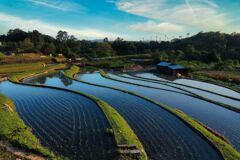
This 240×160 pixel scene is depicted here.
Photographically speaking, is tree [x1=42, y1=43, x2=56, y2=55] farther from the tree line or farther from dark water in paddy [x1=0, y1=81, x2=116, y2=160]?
dark water in paddy [x1=0, y1=81, x2=116, y2=160]

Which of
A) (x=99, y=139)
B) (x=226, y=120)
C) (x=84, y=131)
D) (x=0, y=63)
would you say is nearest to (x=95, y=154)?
(x=99, y=139)

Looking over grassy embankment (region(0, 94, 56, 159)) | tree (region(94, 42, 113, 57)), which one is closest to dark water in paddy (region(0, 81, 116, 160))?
grassy embankment (region(0, 94, 56, 159))

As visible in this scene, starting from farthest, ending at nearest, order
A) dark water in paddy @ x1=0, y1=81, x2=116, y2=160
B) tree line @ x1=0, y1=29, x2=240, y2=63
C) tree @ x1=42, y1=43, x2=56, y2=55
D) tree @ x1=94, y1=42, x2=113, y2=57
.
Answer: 1. tree @ x1=94, y1=42, x2=113, y2=57
2. tree @ x1=42, y1=43, x2=56, y2=55
3. tree line @ x1=0, y1=29, x2=240, y2=63
4. dark water in paddy @ x1=0, y1=81, x2=116, y2=160

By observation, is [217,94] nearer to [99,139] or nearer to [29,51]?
[99,139]

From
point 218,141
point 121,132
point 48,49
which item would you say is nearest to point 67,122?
point 121,132

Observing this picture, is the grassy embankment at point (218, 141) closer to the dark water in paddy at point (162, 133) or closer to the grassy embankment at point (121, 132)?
the dark water in paddy at point (162, 133)

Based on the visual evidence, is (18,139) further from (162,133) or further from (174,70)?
(174,70)
